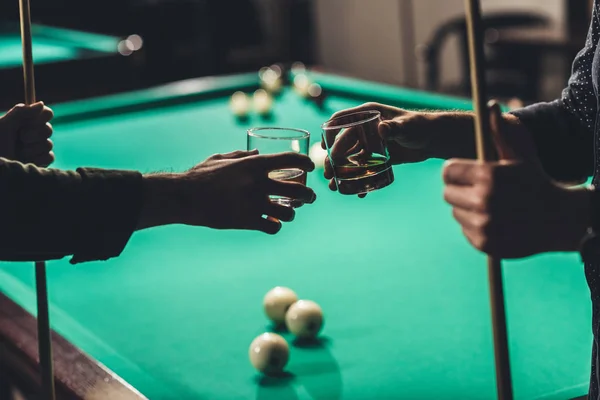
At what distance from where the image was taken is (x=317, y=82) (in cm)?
394

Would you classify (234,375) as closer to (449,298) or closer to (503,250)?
(449,298)

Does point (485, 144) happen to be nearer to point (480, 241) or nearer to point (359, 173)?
point (480, 241)

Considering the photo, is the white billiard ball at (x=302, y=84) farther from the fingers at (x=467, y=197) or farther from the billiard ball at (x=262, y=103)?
the fingers at (x=467, y=197)

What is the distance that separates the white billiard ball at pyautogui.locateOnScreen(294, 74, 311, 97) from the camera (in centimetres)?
379

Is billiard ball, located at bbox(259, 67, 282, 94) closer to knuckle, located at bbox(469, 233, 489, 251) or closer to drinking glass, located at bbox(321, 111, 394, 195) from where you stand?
drinking glass, located at bbox(321, 111, 394, 195)

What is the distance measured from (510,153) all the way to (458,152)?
1.76 ft

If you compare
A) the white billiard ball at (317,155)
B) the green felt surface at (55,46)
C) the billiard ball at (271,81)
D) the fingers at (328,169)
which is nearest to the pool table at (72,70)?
the green felt surface at (55,46)

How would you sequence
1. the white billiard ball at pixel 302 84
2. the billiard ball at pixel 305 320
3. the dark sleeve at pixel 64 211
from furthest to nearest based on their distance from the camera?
the white billiard ball at pixel 302 84
the billiard ball at pixel 305 320
the dark sleeve at pixel 64 211

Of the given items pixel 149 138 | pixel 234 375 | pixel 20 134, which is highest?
pixel 20 134

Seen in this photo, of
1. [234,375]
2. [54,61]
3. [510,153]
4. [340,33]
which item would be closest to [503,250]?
[510,153]

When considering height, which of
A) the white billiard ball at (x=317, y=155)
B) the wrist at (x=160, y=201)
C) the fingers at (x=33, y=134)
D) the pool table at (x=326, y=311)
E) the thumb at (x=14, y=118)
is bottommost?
the pool table at (x=326, y=311)

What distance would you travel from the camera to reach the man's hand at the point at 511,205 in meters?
1.00

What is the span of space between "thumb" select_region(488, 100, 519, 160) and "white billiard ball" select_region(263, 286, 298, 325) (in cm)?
82

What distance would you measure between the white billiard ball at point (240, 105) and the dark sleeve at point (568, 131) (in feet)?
6.90
